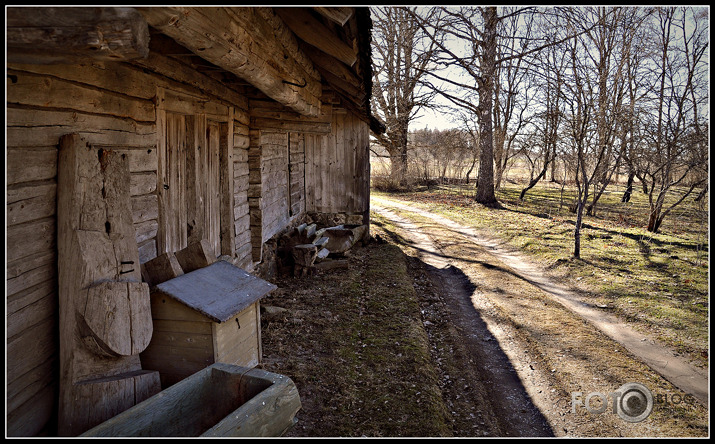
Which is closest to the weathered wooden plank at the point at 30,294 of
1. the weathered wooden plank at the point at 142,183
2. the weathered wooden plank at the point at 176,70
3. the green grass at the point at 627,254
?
the weathered wooden plank at the point at 142,183

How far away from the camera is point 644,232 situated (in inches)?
556

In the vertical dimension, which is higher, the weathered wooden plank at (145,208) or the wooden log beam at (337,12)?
the wooden log beam at (337,12)

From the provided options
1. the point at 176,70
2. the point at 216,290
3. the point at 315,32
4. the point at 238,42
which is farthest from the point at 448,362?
the point at 176,70

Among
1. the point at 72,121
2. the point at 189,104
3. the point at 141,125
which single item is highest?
the point at 189,104

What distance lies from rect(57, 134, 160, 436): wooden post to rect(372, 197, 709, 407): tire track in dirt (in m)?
5.34

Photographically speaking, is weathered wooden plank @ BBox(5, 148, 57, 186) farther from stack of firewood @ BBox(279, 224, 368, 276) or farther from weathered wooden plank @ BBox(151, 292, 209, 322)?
stack of firewood @ BBox(279, 224, 368, 276)

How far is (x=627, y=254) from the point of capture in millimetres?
11250

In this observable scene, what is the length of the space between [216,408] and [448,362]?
3417 mm

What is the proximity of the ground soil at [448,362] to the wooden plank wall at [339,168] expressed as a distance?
10.6 ft

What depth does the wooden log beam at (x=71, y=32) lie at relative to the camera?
1.95 m

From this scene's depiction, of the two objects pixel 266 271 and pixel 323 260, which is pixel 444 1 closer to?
pixel 266 271

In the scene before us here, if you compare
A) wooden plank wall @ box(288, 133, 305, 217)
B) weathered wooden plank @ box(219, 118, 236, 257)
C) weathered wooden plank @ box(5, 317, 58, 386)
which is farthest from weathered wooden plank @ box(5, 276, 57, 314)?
wooden plank wall @ box(288, 133, 305, 217)

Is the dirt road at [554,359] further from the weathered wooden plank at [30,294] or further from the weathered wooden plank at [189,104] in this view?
the weathered wooden plank at [189,104]

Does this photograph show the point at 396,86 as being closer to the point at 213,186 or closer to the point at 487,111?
the point at 487,111
